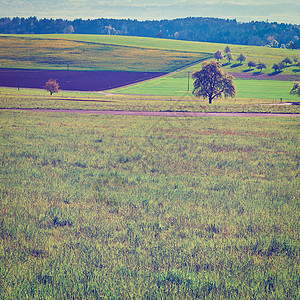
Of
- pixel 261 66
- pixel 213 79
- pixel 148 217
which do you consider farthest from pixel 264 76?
pixel 148 217

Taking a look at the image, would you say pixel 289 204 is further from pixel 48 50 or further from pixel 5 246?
pixel 48 50

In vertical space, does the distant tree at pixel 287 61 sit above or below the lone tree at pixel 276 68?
above

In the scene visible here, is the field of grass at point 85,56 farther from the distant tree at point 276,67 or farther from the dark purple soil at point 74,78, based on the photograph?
the distant tree at point 276,67

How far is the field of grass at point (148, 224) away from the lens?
7.26 metres

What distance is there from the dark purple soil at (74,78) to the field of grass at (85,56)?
7.11 m

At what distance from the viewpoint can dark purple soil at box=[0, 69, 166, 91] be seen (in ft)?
368

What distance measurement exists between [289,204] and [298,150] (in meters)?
12.1

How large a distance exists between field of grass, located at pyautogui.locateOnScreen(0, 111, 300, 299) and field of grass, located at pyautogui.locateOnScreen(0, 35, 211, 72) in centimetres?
12280

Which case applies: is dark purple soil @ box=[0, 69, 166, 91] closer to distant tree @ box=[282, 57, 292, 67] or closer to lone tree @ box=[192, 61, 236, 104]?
lone tree @ box=[192, 61, 236, 104]

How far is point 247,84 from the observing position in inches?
4739

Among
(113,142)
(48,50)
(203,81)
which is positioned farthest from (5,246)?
(48,50)

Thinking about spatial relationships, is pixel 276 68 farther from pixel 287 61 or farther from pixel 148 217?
pixel 148 217

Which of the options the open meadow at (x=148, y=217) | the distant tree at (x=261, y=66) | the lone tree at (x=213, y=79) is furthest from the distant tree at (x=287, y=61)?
the open meadow at (x=148, y=217)

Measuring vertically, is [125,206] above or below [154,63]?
below
